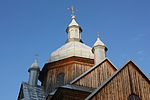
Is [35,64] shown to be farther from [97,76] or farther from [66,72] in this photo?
[97,76]

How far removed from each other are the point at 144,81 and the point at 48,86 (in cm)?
980

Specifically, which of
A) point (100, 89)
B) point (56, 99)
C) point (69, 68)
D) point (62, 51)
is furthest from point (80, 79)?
point (62, 51)

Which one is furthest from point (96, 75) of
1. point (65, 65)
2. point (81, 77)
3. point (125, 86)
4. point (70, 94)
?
point (65, 65)

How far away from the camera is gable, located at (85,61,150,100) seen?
1273cm

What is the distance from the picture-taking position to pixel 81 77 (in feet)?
51.2

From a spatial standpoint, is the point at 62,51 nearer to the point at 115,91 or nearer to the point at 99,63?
the point at 99,63

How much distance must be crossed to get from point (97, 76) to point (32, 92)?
6.79 meters

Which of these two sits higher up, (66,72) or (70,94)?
(66,72)

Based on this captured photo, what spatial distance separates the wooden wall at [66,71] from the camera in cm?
2084

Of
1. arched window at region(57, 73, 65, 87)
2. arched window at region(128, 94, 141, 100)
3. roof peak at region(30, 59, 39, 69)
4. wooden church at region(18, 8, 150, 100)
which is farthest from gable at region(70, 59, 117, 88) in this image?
roof peak at region(30, 59, 39, 69)

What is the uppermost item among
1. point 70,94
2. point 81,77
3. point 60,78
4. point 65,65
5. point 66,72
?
point 65,65

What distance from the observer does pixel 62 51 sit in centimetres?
2277

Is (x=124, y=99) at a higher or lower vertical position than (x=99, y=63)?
lower

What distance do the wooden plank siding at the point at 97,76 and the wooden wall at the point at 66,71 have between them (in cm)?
A: 391
